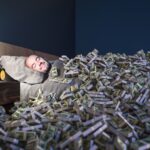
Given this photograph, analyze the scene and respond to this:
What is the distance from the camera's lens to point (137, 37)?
15.0ft

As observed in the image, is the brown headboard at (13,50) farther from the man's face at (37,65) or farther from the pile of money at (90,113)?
the pile of money at (90,113)

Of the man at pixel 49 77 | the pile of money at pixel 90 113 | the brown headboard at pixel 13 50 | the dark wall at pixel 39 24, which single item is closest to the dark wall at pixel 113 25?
the dark wall at pixel 39 24

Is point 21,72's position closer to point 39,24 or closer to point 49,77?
point 49,77

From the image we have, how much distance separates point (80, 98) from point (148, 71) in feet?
2.26

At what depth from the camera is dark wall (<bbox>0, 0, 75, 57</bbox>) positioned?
3354mm

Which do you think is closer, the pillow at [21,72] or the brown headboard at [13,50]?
the pillow at [21,72]

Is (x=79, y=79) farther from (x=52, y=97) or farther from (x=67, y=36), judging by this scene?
(x=67, y=36)

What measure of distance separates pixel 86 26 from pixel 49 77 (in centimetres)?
229

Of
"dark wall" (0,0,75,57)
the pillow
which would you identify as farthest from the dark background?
the pillow

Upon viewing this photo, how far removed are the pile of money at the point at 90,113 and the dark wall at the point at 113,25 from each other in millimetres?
1700

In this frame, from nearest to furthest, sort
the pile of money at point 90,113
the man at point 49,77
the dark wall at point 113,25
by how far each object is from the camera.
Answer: the pile of money at point 90,113, the man at point 49,77, the dark wall at point 113,25

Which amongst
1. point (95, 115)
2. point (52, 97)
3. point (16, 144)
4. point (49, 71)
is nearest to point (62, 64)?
point (49, 71)

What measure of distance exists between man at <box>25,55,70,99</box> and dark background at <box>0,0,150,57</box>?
99 centimetres

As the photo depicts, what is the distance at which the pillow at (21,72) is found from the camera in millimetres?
2705
